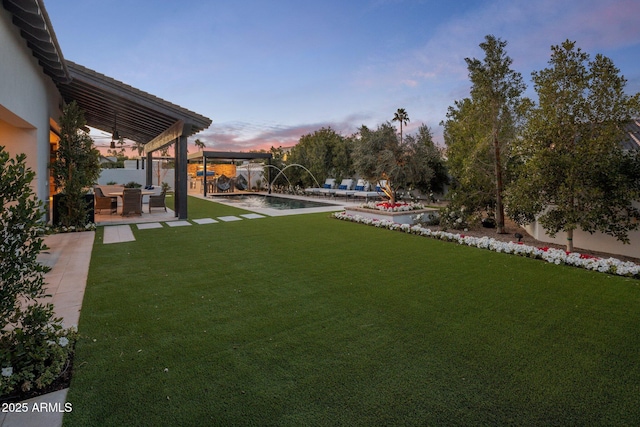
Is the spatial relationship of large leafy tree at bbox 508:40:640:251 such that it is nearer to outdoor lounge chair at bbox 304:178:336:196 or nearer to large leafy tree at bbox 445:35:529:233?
large leafy tree at bbox 445:35:529:233

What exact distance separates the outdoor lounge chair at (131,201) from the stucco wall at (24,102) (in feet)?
7.94

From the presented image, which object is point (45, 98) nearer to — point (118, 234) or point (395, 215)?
point (118, 234)

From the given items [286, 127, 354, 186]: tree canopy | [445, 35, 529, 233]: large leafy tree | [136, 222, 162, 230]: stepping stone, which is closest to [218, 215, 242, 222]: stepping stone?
[136, 222, 162, 230]: stepping stone

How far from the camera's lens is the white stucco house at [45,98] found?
4.96 m

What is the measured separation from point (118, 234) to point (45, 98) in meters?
3.57

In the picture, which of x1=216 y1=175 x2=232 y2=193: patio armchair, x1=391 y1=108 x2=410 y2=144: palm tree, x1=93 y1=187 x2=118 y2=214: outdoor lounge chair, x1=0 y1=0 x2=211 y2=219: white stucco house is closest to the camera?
x1=0 y1=0 x2=211 y2=219: white stucco house

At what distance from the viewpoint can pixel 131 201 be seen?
10984 millimetres

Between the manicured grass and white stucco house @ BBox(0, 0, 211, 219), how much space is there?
10.7 ft

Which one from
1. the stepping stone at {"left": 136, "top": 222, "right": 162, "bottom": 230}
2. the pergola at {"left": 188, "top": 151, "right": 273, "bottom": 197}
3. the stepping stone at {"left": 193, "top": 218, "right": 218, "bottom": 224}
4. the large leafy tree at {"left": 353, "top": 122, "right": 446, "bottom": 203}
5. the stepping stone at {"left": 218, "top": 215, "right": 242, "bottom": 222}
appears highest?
the pergola at {"left": 188, "top": 151, "right": 273, "bottom": 197}

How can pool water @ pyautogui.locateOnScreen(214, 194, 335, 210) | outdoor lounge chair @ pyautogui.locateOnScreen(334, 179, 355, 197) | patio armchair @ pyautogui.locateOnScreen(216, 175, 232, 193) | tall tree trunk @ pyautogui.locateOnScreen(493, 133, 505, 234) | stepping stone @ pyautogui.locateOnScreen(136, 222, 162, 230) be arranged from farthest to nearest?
patio armchair @ pyautogui.locateOnScreen(216, 175, 232, 193)
outdoor lounge chair @ pyautogui.locateOnScreen(334, 179, 355, 197)
pool water @ pyautogui.locateOnScreen(214, 194, 335, 210)
stepping stone @ pyautogui.locateOnScreen(136, 222, 162, 230)
tall tree trunk @ pyautogui.locateOnScreen(493, 133, 505, 234)

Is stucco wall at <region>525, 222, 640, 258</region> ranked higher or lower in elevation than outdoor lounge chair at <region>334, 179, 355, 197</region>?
lower

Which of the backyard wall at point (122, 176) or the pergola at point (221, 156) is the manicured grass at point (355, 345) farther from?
the backyard wall at point (122, 176)

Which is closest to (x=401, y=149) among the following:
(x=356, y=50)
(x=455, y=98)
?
(x=455, y=98)

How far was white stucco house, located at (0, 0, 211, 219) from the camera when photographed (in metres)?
4.96
